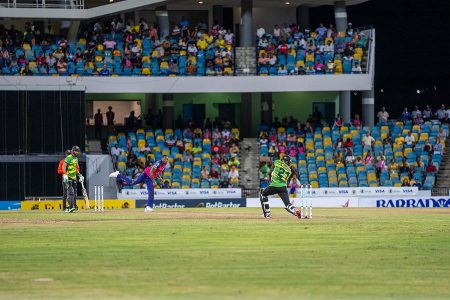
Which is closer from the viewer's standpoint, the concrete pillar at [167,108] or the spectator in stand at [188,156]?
the spectator in stand at [188,156]

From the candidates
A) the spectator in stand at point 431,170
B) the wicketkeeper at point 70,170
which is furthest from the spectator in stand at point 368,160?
the wicketkeeper at point 70,170

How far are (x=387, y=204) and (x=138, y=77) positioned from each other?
13598 millimetres

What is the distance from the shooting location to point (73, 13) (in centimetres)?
5419

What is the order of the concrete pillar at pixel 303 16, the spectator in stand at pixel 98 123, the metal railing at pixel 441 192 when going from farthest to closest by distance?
the concrete pillar at pixel 303 16
the spectator in stand at pixel 98 123
the metal railing at pixel 441 192

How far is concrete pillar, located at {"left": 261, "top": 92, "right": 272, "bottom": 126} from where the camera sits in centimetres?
6062

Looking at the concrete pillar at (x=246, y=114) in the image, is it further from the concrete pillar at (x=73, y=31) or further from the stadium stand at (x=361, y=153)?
the concrete pillar at (x=73, y=31)

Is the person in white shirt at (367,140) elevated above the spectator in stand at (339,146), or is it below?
above

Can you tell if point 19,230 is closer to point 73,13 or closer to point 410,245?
point 410,245

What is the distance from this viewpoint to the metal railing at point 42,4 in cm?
5388

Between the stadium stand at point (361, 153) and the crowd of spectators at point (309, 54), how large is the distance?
2892 millimetres

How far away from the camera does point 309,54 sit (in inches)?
2245

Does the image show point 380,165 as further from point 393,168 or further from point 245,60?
point 245,60

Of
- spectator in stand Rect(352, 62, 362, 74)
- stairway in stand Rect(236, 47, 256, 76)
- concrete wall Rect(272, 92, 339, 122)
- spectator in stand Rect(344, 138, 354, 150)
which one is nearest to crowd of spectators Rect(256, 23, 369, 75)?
spectator in stand Rect(352, 62, 362, 74)

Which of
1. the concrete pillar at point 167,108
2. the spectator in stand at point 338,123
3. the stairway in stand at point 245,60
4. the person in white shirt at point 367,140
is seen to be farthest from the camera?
the concrete pillar at point 167,108
